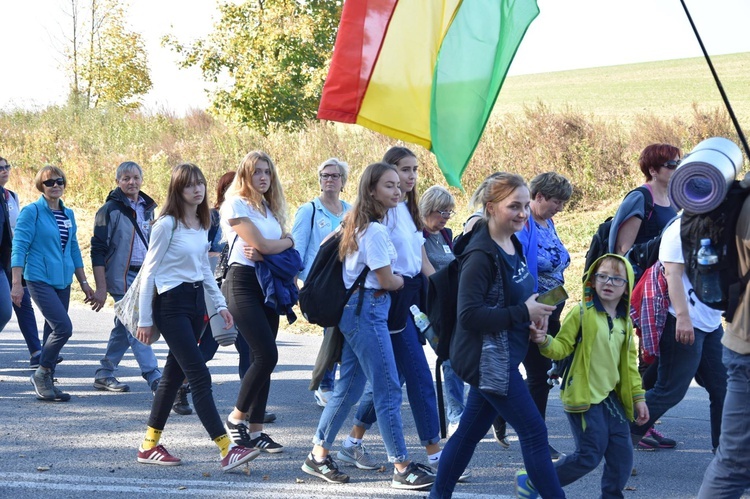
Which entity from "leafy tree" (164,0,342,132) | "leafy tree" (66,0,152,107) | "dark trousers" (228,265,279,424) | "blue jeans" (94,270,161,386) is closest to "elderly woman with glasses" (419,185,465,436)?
"dark trousers" (228,265,279,424)

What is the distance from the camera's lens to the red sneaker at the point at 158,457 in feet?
19.3

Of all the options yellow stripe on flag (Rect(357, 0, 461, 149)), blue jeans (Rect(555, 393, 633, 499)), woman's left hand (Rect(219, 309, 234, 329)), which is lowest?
blue jeans (Rect(555, 393, 633, 499))

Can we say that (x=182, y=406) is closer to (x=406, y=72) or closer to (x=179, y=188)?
(x=179, y=188)

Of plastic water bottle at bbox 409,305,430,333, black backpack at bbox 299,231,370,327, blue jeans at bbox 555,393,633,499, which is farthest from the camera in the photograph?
plastic water bottle at bbox 409,305,430,333

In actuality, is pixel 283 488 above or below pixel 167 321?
below

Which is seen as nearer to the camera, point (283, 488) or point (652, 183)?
point (283, 488)

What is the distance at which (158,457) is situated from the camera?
588 cm

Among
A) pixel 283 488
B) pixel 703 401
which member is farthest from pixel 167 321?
pixel 703 401

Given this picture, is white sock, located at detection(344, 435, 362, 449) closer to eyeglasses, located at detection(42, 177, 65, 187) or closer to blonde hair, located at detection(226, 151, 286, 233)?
blonde hair, located at detection(226, 151, 286, 233)

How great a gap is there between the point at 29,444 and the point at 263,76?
58.1 feet

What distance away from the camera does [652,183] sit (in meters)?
6.35

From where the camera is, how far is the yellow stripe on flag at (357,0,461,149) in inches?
233

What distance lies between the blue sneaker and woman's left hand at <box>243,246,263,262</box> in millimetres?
2301

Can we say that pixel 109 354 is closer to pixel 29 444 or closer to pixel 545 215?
pixel 29 444
